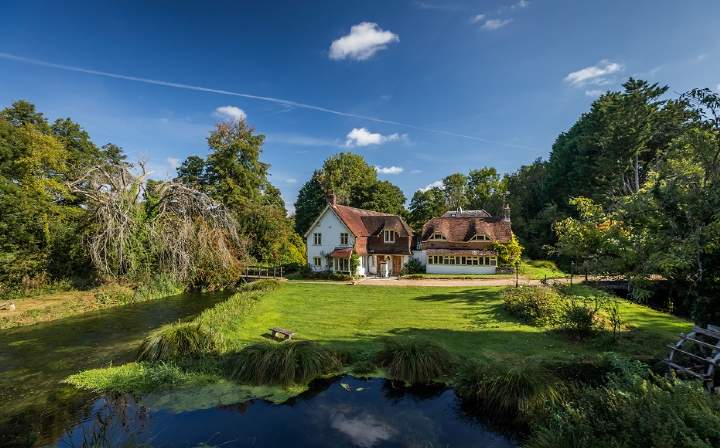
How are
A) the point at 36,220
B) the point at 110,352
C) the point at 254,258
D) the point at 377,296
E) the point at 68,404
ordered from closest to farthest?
the point at 68,404
the point at 110,352
the point at 377,296
the point at 36,220
the point at 254,258

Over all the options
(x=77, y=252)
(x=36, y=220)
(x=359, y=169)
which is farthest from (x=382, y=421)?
(x=359, y=169)

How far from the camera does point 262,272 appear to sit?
3516cm

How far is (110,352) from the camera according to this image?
13430mm

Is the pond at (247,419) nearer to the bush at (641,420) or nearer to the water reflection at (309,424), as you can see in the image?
the water reflection at (309,424)

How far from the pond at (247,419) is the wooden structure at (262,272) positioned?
22071mm

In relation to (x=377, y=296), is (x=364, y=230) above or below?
above

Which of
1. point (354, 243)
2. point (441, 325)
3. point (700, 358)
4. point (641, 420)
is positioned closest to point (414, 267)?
point (354, 243)

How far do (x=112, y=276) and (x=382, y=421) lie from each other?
25.7 metres

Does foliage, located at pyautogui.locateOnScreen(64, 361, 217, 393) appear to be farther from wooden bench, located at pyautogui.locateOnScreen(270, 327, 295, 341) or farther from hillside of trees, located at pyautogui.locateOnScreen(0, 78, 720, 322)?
hillside of trees, located at pyautogui.locateOnScreen(0, 78, 720, 322)

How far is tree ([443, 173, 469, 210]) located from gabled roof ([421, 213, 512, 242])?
24.1 m

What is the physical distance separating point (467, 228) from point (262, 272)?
71.9 ft

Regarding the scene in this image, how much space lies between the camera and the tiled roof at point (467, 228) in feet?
117

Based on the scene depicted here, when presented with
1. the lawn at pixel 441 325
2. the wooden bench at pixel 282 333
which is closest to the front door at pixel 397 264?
the lawn at pixel 441 325

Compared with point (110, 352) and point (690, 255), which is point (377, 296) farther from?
point (690, 255)
